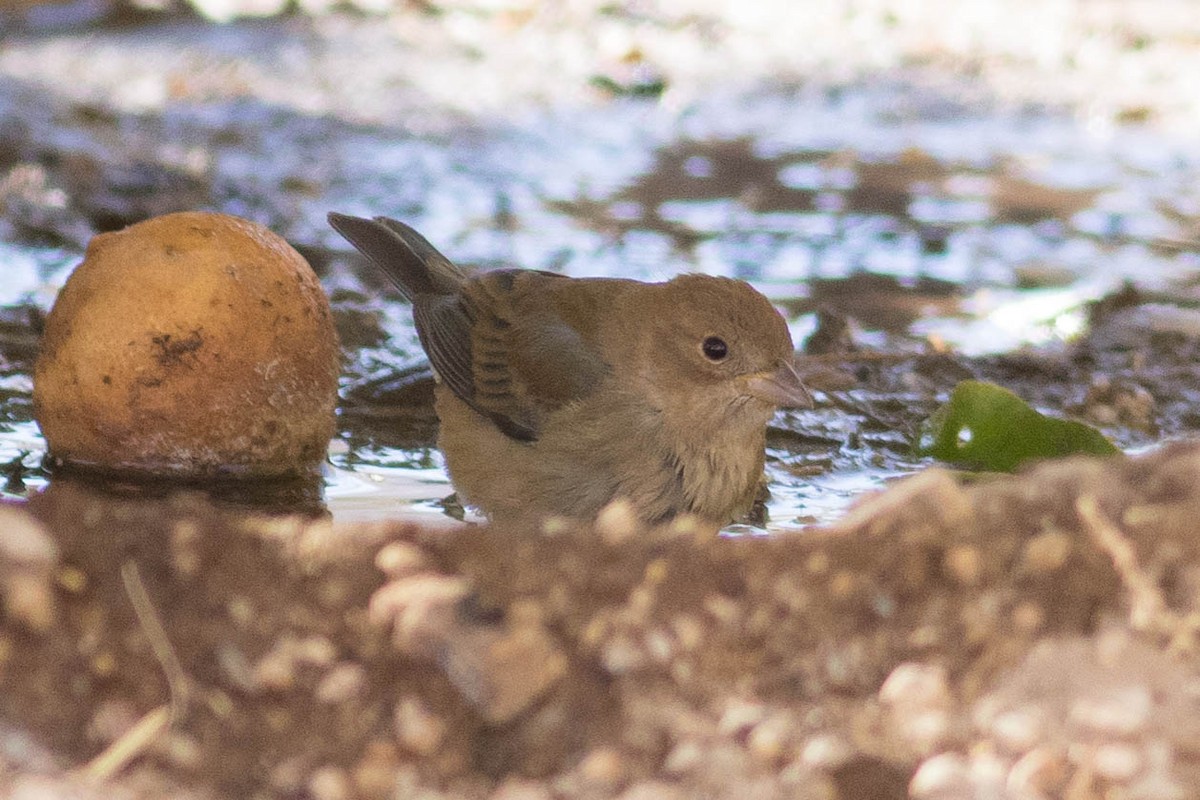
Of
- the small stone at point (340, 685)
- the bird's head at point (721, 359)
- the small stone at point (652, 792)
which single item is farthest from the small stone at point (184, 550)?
the bird's head at point (721, 359)

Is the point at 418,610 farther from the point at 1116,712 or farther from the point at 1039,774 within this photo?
the point at 1116,712

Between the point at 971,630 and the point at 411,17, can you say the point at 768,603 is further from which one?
the point at 411,17

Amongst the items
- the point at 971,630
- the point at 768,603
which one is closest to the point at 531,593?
the point at 768,603

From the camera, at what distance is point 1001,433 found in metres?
3.70

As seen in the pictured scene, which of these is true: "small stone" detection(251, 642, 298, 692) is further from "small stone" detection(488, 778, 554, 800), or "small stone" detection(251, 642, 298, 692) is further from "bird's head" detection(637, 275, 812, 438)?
"bird's head" detection(637, 275, 812, 438)

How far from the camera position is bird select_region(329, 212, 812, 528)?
12.5 ft

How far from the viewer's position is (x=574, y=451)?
3906mm

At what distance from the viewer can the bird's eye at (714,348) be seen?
156 inches

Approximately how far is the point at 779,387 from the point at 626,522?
69.6 inches

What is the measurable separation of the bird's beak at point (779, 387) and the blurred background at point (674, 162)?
0.28 meters

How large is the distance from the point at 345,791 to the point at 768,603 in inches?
24.3

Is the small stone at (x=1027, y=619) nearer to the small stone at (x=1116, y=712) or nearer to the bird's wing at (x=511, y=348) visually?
the small stone at (x=1116, y=712)

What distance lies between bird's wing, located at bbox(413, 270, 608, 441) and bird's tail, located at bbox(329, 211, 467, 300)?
0.08 meters

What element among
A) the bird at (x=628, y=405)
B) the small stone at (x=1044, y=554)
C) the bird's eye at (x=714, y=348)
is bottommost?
the bird at (x=628, y=405)
